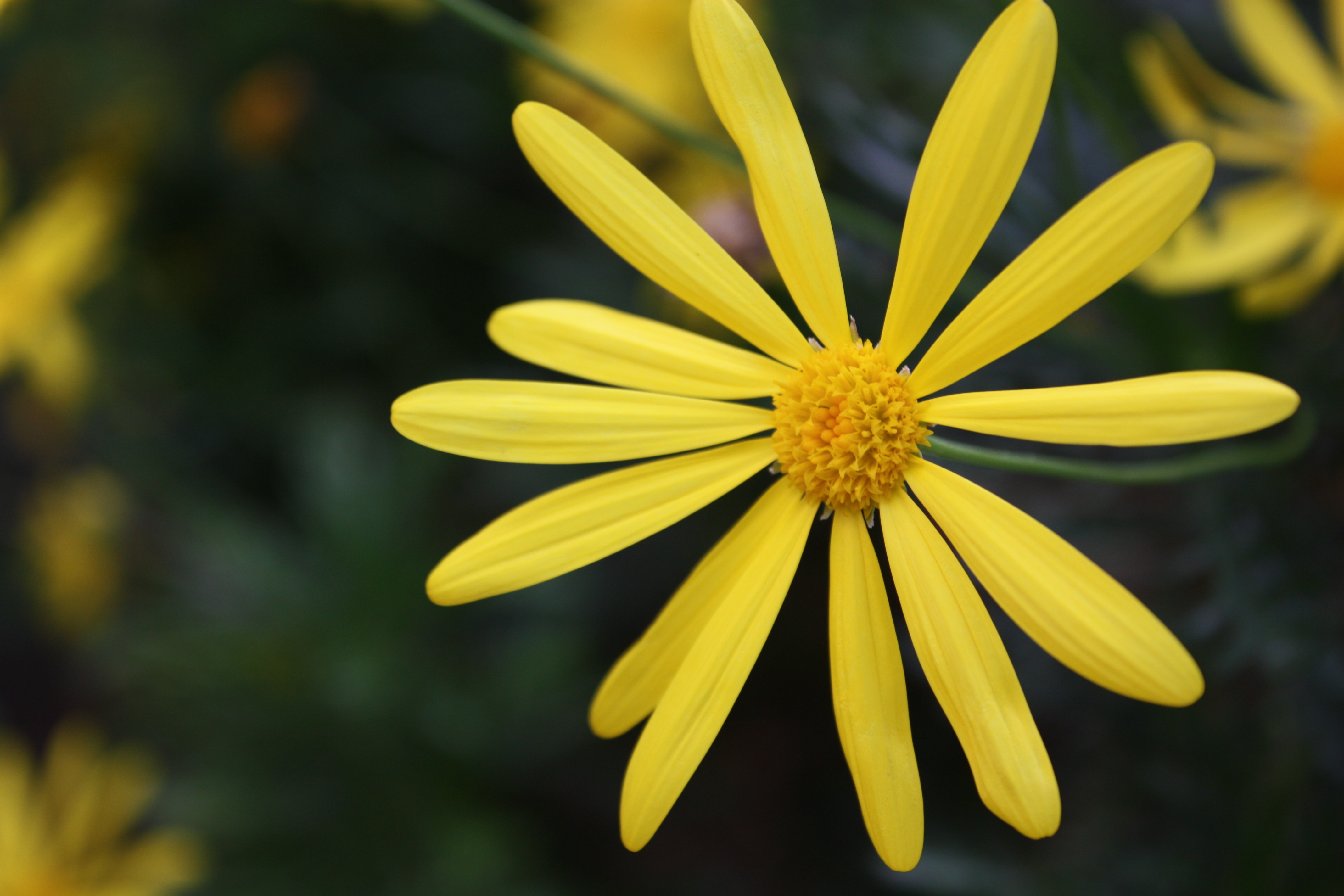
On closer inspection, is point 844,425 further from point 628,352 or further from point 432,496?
point 432,496

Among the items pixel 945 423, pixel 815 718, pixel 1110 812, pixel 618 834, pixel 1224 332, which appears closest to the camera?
pixel 945 423

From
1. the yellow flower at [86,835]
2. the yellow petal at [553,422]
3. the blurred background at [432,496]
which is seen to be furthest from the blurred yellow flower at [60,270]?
the yellow petal at [553,422]

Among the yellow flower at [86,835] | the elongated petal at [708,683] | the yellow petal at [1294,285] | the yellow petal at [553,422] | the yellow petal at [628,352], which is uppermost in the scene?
the yellow petal at [1294,285]

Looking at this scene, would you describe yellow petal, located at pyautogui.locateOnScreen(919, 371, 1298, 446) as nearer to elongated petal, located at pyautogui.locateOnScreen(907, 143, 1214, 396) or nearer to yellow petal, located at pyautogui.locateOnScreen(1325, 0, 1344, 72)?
elongated petal, located at pyautogui.locateOnScreen(907, 143, 1214, 396)

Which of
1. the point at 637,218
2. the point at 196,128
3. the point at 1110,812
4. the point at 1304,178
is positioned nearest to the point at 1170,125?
the point at 1304,178

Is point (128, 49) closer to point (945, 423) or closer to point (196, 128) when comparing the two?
point (196, 128)

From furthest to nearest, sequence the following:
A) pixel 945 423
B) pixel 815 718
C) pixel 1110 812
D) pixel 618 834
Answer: pixel 618 834 → pixel 815 718 → pixel 1110 812 → pixel 945 423

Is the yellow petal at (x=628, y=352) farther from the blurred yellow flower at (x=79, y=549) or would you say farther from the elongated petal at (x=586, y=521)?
the blurred yellow flower at (x=79, y=549)
